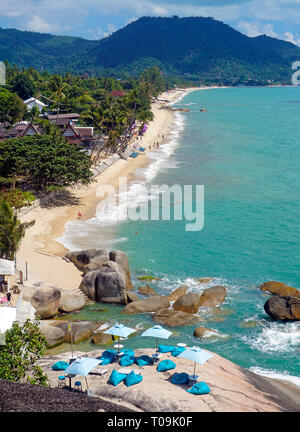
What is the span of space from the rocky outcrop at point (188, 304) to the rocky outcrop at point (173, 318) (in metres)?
0.42

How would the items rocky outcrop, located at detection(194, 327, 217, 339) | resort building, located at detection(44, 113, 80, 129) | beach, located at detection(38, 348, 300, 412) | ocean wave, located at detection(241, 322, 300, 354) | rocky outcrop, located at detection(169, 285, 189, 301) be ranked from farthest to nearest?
resort building, located at detection(44, 113, 80, 129)
rocky outcrop, located at detection(169, 285, 189, 301)
rocky outcrop, located at detection(194, 327, 217, 339)
ocean wave, located at detection(241, 322, 300, 354)
beach, located at detection(38, 348, 300, 412)

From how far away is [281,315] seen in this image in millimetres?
25203

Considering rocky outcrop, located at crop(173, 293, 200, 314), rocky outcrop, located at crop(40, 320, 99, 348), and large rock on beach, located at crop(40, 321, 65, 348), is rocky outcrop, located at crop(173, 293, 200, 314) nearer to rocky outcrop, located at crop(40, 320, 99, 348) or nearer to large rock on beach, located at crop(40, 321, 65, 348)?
rocky outcrop, located at crop(40, 320, 99, 348)

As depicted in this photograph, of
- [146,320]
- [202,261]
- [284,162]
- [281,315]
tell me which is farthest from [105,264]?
[284,162]

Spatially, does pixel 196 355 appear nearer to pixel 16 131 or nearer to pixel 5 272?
pixel 5 272

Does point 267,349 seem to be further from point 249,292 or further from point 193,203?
point 193,203

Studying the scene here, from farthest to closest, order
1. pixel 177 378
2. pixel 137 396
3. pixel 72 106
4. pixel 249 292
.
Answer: pixel 72 106
pixel 249 292
pixel 177 378
pixel 137 396

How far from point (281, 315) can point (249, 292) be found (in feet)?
11.9

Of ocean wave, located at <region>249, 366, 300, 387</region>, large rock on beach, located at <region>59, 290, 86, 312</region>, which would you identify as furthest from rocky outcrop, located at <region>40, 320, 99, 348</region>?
ocean wave, located at <region>249, 366, 300, 387</region>

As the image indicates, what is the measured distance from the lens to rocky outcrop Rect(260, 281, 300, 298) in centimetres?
2761

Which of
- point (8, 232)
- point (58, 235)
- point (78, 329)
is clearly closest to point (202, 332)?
point (78, 329)

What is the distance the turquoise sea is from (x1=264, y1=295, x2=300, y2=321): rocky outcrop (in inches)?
19.7

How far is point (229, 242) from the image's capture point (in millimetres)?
36438

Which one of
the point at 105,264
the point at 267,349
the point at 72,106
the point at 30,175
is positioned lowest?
the point at 267,349
